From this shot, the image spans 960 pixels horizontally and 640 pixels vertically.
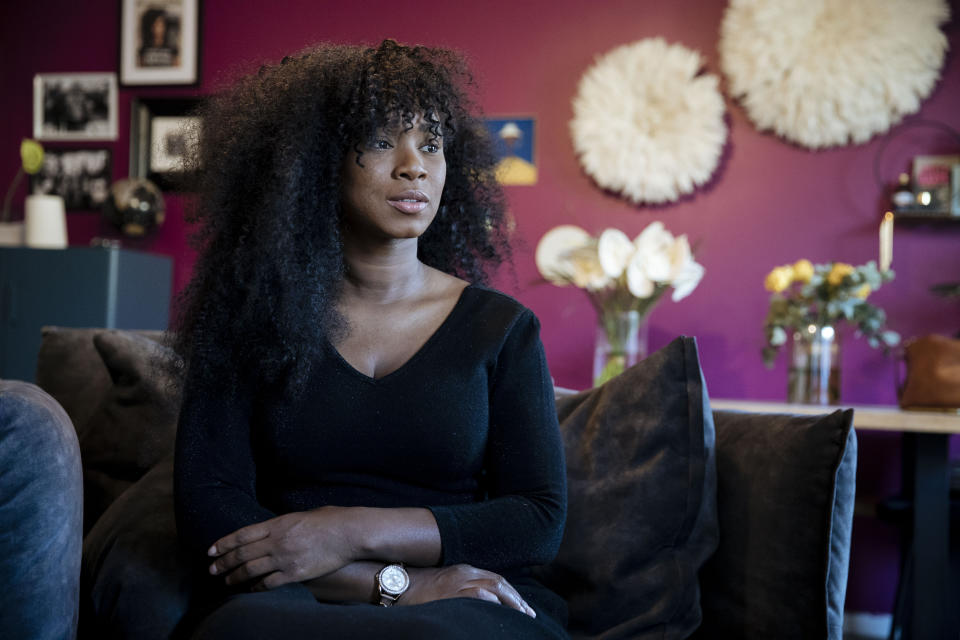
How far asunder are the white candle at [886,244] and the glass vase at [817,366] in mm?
752

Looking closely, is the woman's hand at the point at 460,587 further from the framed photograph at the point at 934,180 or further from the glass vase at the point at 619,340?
the framed photograph at the point at 934,180

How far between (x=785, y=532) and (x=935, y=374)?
136 centimetres

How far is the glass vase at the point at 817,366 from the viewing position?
266cm

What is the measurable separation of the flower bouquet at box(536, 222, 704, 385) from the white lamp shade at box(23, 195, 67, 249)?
225 cm

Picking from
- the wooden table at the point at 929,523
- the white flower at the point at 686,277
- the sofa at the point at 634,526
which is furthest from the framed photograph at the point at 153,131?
the wooden table at the point at 929,523

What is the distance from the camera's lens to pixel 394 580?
1.24m

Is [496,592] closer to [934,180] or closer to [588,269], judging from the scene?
[588,269]

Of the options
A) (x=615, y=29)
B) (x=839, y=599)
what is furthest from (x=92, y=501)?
(x=615, y=29)

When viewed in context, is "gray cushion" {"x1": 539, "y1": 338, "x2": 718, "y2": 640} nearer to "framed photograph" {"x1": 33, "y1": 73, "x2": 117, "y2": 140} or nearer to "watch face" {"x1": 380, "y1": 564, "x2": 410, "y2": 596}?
"watch face" {"x1": 380, "y1": 564, "x2": 410, "y2": 596}

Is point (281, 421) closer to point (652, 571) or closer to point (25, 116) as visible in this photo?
point (652, 571)

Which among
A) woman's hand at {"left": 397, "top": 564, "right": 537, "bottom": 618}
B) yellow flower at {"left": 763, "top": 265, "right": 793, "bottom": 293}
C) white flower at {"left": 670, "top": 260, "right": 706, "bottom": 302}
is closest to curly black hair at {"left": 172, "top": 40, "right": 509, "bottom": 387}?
woman's hand at {"left": 397, "top": 564, "right": 537, "bottom": 618}

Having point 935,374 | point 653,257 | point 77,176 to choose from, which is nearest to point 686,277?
point 653,257

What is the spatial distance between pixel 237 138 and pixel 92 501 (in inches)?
33.7

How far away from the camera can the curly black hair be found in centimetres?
136
